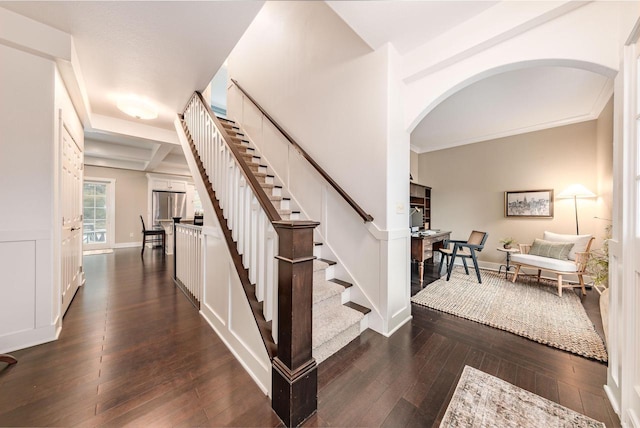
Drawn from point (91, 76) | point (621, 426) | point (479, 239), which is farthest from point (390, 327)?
point (91, 76)

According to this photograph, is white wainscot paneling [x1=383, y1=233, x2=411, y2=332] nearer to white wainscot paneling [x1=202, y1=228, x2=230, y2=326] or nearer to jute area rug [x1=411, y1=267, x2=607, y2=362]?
jute area rug [x1=411, y1=267, x2=607, y2=362]

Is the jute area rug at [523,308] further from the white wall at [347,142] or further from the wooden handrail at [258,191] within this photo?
the wooden handrail at [258,191]

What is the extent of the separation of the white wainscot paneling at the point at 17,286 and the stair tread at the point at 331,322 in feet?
7.77

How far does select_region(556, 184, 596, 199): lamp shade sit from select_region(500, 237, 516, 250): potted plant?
1057 mm

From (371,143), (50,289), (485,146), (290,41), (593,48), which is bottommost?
(50,289)

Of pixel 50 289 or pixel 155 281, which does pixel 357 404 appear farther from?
pixel 155 281

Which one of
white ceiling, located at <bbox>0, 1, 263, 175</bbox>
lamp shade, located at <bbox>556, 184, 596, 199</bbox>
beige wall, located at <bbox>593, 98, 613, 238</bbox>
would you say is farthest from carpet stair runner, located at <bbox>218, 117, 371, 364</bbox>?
lamp shade, located at <bbox>556, 184, 596, 199</bbox>

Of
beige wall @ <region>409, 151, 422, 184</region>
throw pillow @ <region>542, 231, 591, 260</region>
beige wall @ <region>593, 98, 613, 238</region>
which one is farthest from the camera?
beige wall @ <region>409, 151, 422, 184</region>

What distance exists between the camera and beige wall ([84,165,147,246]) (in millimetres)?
6758

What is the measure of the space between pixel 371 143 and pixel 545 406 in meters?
2.20

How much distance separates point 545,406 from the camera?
1344mm

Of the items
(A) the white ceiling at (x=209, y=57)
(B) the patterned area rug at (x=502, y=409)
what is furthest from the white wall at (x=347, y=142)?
(B) the patterned area rug at (x=502, y=409)

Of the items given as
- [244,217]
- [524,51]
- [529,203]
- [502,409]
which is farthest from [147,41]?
[529,203]

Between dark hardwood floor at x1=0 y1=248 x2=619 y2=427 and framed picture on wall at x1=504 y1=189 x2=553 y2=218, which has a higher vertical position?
framed picture on wall at x1=504 y1=189 x2=553 y2=218
